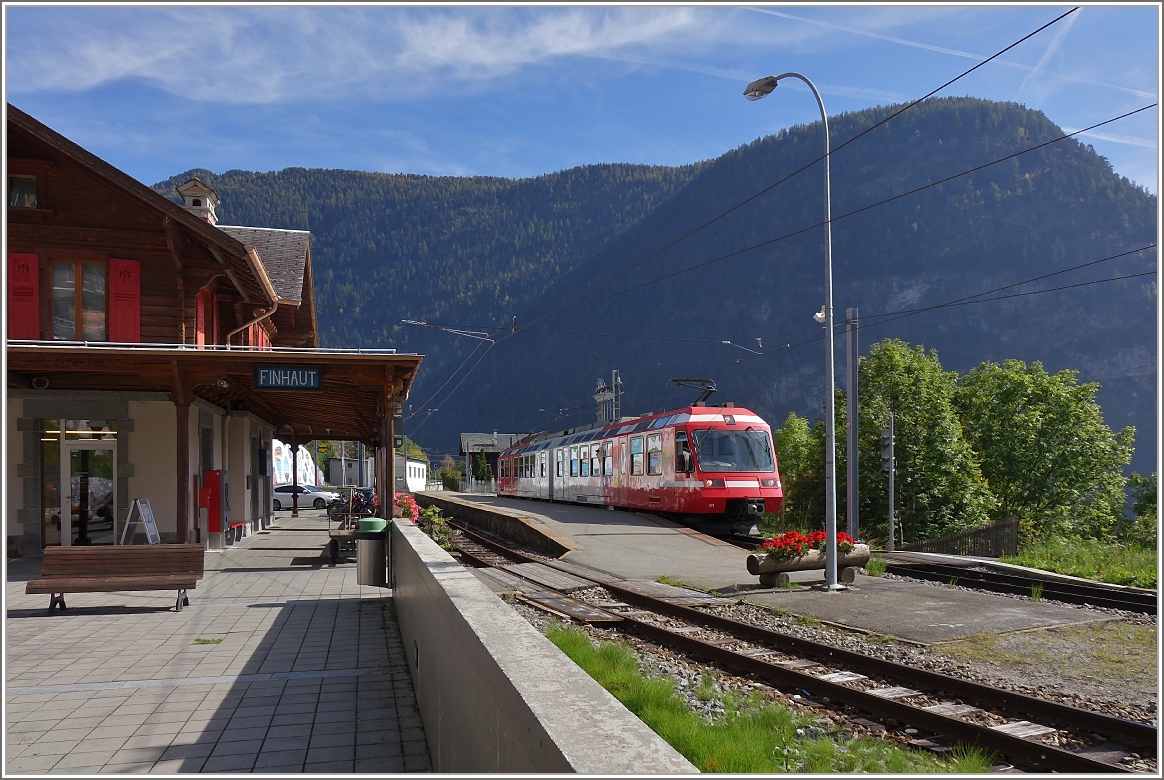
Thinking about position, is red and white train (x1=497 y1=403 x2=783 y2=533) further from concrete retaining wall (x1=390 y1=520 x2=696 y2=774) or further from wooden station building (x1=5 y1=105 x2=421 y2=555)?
concrete retaining wall (x1=390 y1=520 x2=696 y2=774)

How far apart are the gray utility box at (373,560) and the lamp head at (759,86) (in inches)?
326

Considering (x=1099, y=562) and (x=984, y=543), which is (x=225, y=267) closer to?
(x=1099, y=562)

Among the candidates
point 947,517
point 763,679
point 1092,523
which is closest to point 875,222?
point 1092,523

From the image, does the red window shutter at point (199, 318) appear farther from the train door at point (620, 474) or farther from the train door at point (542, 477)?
the train door at point (542, 477)

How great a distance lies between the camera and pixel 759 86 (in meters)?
13.5

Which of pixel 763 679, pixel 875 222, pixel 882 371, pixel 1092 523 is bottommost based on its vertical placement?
pixel 1092 523

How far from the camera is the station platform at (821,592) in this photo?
384 inches

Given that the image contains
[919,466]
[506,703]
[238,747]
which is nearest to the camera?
[506,703]

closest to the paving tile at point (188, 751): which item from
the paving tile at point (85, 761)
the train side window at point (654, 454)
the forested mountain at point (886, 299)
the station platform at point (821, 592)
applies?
the paving tile at point (85, 761)

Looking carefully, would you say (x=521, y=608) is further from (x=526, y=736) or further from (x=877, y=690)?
(x=526, y=736)

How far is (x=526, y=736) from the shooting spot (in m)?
2.63

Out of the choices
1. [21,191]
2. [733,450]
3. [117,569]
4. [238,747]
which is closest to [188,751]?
[238,747]

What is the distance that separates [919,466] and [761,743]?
3353 cm

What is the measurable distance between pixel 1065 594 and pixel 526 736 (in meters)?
11.5
